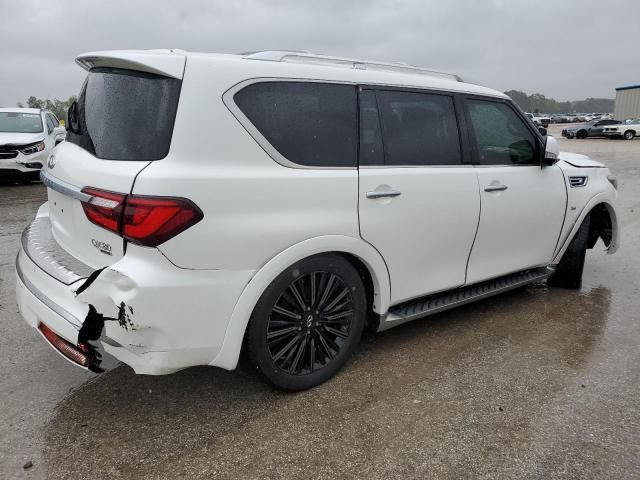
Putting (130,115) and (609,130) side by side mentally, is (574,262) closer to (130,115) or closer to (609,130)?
(130,115)

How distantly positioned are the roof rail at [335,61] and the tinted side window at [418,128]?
0.67ft

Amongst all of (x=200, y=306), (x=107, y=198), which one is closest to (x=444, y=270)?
(x=200, y=306)

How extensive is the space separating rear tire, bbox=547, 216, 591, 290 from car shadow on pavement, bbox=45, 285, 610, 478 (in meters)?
1.06

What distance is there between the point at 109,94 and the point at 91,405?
1656mm

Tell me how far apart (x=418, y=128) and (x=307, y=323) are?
56.5 inches

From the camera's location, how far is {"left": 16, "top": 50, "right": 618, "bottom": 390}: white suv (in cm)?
240

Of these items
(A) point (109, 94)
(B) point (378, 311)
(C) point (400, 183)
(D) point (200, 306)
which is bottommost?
(B) point (378, 311)

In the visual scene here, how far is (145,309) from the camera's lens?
233 centimetres

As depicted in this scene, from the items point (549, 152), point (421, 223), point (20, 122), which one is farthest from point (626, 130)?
point (421, 223)

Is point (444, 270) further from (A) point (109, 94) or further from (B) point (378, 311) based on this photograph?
(A) point (109, 94)

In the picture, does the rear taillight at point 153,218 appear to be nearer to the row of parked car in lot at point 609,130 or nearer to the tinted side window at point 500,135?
the tinted side window at point 500,135

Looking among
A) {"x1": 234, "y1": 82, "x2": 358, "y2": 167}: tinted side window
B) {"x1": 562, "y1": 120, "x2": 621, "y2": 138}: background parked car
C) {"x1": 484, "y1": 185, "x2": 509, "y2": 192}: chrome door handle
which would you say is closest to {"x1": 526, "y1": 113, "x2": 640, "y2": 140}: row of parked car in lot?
{"x1": 562, "y1": 120, "x2": 621, "y2": 138}: background parked car

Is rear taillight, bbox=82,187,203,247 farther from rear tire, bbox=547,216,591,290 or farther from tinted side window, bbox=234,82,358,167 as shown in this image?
rear tire, bbox=547,216,591,290

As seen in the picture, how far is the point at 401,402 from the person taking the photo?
2961mm
